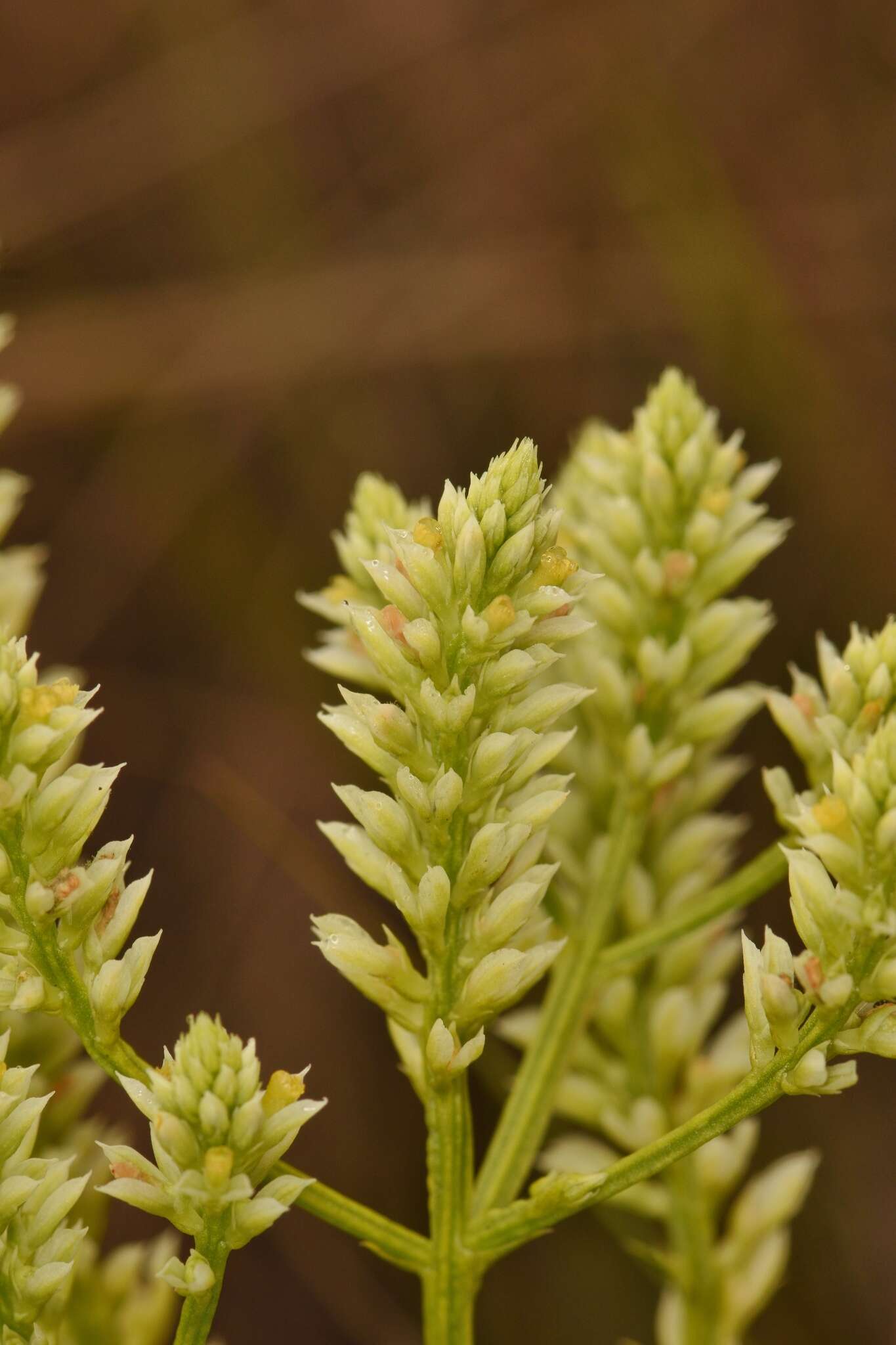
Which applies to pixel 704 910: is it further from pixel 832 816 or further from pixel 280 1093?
pixel 280 1093

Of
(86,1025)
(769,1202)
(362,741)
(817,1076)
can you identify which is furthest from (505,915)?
(769,1202)

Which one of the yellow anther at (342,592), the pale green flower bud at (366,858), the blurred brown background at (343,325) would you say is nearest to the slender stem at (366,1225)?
the pale green flower bud at (366,858)

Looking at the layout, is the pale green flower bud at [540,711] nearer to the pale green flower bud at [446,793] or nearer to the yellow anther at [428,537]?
the pale green flower bud at [446,793]

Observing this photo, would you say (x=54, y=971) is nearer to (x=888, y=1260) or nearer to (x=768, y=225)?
(x=888, y=1260)

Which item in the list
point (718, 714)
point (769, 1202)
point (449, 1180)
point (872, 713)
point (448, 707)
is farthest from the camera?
point (769, 1202)

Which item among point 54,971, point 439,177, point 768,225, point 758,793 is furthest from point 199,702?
point 54,971

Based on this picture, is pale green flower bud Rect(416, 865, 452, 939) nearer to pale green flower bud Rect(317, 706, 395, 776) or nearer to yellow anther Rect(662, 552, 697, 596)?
pale green flower bud Rect(317, 706, 395, 776)
